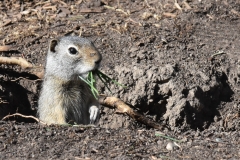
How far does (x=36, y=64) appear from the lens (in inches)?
357

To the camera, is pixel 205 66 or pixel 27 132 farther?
pixel 205 66

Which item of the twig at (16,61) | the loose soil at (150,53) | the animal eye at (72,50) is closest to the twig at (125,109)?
the loose soil at (150,53)

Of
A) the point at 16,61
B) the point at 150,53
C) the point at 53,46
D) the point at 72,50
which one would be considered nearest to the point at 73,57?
Result: the point at 72,50

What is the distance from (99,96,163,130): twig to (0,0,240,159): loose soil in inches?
8.9

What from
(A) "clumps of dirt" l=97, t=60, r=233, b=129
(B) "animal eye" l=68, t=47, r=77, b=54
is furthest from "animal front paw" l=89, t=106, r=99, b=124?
(B) "animal eye" l=68, t=47, r=77, b=54

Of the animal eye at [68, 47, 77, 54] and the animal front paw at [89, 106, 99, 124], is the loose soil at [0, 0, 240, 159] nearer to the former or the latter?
the animal front paw at [89, 106, 99, 124]

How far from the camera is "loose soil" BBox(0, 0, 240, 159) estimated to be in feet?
28.4

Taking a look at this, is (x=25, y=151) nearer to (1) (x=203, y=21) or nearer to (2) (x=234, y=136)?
(2) (x=234, y=136)

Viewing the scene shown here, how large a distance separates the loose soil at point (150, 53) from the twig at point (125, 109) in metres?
0.23

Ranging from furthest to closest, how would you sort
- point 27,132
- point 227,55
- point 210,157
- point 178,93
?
1. point 227,55
2. point 178,93
3. point 27,132
4. point 210,157

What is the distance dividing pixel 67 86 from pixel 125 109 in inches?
35.0

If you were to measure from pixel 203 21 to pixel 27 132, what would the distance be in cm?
469

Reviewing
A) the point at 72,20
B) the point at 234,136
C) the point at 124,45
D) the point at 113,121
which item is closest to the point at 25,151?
the point at 234,136

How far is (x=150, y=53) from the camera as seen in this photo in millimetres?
9023
